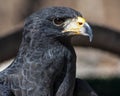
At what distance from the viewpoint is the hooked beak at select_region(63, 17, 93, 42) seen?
5402mm

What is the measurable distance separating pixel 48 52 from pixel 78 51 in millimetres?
10880

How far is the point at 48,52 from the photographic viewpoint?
535 cm

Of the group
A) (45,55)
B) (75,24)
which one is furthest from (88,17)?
(45,55)

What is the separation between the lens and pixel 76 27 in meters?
5.44

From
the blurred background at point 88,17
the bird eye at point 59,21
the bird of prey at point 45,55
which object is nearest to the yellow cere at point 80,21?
the bird of prey at point 45,55

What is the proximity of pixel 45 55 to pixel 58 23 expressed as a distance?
269 millimetres

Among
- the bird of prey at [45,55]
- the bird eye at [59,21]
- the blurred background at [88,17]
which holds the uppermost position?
the bird eye at [59,21]

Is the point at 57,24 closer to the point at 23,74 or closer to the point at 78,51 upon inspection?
the point at 23,74

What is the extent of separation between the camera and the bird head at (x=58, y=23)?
532 cm

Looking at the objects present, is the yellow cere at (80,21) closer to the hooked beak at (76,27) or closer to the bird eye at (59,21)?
the hooked beak at (76,27)

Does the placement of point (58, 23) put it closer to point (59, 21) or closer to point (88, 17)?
point (59, 21)

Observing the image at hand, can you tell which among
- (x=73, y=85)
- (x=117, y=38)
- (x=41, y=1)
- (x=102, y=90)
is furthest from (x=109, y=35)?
(x=41, y=1)

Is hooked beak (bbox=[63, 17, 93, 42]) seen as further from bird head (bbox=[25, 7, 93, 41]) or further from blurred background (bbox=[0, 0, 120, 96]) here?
blurred background (bbox=[0, 0, 120, 96])

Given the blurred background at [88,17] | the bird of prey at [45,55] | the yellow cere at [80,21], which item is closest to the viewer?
the bird of prey at [45,55]
